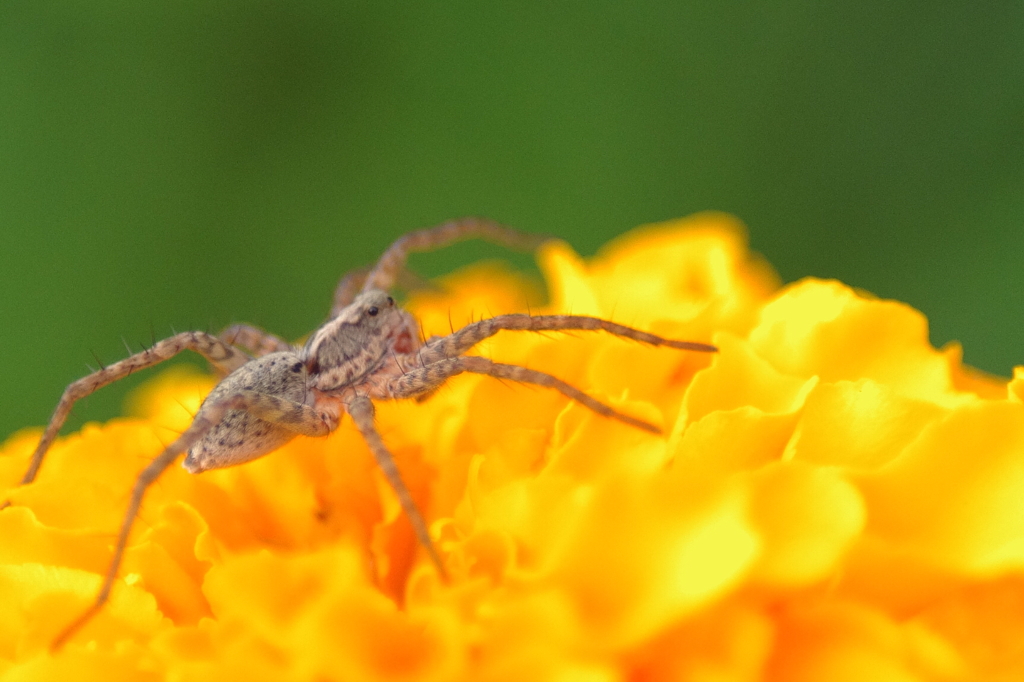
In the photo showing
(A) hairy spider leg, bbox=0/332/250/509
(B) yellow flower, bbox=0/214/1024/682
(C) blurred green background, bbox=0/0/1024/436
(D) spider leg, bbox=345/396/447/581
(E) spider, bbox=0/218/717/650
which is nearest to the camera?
(B) yellow flower, bbox=0/214/1024/682

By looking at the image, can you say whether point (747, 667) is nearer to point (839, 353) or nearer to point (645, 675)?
point (645, 675)

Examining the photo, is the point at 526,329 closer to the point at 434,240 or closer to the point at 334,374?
the point at 334,374

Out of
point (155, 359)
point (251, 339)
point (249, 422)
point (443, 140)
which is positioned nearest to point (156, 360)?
point (155, 359)

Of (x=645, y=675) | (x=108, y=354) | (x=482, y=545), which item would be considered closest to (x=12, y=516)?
(x=482, y=545)

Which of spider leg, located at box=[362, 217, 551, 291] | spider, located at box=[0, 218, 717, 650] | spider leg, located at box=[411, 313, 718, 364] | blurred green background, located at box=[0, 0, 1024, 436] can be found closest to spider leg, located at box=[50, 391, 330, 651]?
spider, located at box=[0, 218, 717, 650]

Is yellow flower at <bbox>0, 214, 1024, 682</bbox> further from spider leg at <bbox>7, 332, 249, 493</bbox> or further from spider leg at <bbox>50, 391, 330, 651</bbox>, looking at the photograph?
spider leg at <bbox>7, 332, 249, 493</bbox>

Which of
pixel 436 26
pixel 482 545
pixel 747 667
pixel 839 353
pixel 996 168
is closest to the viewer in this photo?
pixel 747 667

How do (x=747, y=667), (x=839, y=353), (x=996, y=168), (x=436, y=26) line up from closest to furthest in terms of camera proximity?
(x=747, y=667), (x=839, y=353), (x=996, y=168), (x=436, y=26)
